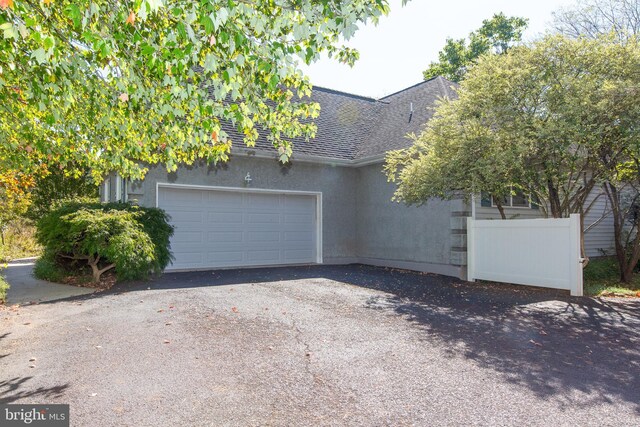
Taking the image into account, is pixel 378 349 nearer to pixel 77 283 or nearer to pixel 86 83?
pixel 86 83

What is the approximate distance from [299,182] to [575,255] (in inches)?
306

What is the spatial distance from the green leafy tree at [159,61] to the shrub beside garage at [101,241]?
255 cm

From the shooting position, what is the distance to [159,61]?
379cm

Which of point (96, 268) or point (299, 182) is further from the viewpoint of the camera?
point (299, 182)

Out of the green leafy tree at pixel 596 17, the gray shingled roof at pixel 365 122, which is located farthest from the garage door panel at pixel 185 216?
the green leafy tree at pixel 596 17

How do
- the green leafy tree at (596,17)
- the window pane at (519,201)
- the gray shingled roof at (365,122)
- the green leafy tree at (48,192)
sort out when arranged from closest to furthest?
the window pane at (519,201) → the gray shingled roof at (365,122) → the green leafy tree at (48,192) → the green leafy tree at (596,17)

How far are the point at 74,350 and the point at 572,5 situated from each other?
86.7 feet

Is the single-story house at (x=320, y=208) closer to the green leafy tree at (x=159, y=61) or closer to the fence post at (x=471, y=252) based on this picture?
the fence post at (x=471, y=252)

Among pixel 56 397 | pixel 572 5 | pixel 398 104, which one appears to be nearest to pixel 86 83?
pixel 56 397

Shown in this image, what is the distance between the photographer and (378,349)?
483 centimetres

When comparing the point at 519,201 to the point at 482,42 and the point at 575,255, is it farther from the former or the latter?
the point at 482,42

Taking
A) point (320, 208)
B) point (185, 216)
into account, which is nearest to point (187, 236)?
point (185, 216)

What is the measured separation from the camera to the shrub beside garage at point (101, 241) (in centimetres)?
859

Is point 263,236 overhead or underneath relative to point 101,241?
underneath
